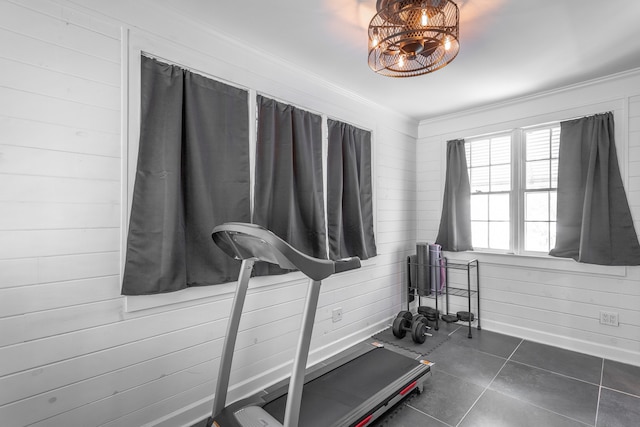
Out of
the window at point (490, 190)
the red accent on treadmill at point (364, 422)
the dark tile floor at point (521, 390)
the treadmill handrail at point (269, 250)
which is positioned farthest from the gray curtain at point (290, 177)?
the window at point (490, 190)

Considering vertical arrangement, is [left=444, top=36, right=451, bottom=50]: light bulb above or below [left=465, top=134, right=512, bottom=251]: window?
above

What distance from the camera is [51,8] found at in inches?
62.9

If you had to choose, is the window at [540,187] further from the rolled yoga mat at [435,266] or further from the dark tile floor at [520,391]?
the dark tile floor at [520,391]

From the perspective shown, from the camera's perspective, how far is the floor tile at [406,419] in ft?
6.96

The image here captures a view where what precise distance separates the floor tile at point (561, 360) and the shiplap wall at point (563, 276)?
0.48ft

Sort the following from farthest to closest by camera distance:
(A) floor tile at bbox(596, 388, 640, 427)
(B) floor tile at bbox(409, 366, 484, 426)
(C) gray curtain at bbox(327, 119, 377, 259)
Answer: (C) gray curtain at bbox(327, 119, 377, 259) → (B) floor tile at bbox(409, 366, 484, 426) → (A) floor tile at bbox(596, 388, 640, 427)

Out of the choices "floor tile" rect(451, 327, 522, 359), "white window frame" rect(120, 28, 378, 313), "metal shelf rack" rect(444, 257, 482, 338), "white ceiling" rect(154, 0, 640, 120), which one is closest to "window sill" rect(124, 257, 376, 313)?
"white window frame" rect(120, 28, 378, 313)

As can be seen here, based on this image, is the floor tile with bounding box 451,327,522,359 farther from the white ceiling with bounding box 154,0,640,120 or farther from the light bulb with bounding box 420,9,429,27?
the light bulb with bounding box 420,9,429,27

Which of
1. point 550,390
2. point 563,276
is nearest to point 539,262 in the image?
point 563,276

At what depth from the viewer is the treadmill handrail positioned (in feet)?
4.73

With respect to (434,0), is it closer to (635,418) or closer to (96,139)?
(96,139)

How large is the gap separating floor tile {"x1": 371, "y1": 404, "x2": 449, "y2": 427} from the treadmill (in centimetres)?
11

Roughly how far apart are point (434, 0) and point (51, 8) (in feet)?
6.63

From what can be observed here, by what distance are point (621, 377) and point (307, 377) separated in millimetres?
2704
